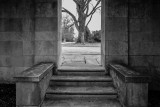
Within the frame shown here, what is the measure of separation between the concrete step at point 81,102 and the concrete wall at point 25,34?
1585 millimetres

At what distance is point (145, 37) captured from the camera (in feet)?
17.2

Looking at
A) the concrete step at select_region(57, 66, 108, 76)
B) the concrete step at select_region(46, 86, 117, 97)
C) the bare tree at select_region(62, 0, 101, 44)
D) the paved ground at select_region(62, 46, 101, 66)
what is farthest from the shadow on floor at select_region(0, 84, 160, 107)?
the bare tree at select_region(62, 0, 101, 44)

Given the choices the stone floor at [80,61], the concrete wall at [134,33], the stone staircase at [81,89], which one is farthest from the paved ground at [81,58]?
the concrete wall at [134,33]

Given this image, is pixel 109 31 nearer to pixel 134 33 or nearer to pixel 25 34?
pixel 134 33

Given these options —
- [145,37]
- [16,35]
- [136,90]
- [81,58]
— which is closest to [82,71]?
[136,90]

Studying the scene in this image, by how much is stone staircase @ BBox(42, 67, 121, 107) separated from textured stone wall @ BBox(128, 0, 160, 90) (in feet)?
4.36

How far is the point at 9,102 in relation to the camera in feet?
13.5

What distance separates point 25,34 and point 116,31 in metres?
3.13

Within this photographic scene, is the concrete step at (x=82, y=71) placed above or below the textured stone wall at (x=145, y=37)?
below

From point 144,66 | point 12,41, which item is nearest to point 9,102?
point 12,41

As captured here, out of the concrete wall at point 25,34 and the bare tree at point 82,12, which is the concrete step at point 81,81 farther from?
the bare tree at point 82,12

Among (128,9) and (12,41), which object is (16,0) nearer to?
(12,41)

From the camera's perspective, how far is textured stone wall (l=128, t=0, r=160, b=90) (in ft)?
17.1

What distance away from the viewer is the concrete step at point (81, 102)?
3881 mm
